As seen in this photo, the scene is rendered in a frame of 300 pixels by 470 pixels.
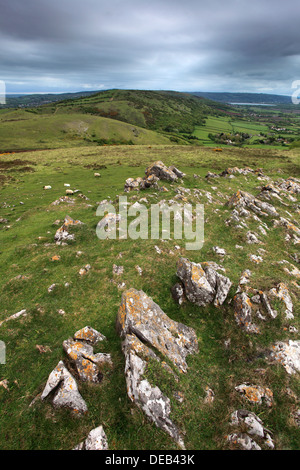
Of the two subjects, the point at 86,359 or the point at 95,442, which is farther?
the point at 86,359

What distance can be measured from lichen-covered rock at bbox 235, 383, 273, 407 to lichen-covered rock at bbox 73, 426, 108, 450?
639 centimetres

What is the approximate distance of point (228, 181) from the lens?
44.9m

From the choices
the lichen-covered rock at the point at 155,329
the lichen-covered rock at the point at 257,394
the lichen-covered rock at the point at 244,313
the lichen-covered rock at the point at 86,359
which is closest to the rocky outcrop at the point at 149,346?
the lichen-covered rock at the point at 155,329

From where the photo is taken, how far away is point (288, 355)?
10.9 metres

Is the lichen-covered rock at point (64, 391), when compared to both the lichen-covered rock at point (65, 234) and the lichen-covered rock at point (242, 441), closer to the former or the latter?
the lichen-covered rock at point (242, 441)

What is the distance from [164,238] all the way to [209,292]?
891 centimetres

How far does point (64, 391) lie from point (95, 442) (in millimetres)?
2260

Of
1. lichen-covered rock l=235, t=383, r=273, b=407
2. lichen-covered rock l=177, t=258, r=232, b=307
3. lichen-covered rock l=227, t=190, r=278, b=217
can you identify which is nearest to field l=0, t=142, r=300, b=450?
lichen-covered rock l=235, t=383, r=273, b=407

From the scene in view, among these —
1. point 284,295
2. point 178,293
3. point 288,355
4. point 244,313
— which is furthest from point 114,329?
point 284,295

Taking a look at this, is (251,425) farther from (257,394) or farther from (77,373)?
(77,373)

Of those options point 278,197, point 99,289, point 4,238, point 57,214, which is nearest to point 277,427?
point 99,289

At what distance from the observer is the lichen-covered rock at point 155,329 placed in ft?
35.8
